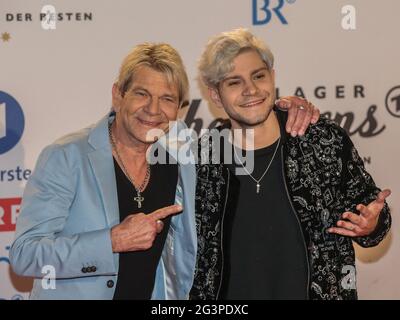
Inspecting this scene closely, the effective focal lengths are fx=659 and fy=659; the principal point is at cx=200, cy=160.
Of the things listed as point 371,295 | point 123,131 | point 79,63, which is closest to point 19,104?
point 79,63

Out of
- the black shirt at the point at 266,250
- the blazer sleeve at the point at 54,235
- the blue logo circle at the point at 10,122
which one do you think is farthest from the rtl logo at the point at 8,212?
the black shirt at the point at 266,250

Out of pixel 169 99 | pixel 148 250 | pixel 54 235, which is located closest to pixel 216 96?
pixel 169 99

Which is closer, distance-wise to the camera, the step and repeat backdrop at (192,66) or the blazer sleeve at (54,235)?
the blazer sleeve at (54,235)

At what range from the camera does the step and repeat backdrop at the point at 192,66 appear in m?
3.22

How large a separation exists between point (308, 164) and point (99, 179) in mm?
707

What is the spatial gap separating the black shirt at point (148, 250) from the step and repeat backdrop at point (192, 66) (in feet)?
3.22

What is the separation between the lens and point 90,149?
2.23 metres

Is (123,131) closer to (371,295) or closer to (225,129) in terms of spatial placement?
(225,129)

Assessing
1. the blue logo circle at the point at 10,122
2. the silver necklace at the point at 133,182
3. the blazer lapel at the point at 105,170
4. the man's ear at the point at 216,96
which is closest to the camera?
the blazer lapel at the point at 105,170

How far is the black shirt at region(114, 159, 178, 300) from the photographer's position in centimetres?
222

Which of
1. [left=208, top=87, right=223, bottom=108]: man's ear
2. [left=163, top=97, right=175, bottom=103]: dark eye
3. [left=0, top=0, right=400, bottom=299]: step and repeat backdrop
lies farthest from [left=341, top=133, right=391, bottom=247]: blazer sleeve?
[left=0, top=0, right=400, bottom=299]: step and repeat backdrop

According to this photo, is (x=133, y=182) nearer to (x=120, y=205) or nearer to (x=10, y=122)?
(x=120, y=205)

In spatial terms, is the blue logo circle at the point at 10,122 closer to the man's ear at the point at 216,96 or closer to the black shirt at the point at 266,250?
the man's ear at the point at 216,96

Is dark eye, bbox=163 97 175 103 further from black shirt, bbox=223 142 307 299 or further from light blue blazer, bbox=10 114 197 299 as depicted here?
black shirt, bbox=223 142 307 299
